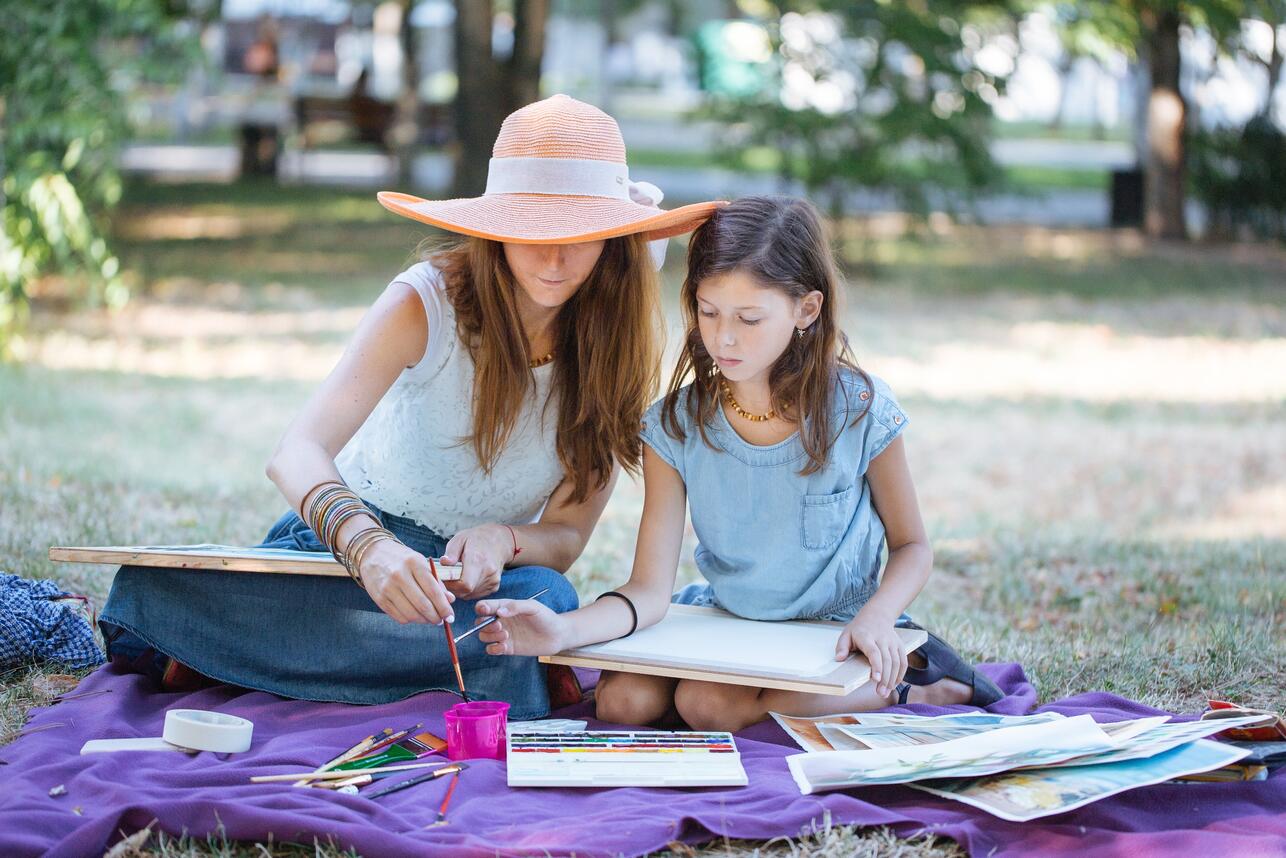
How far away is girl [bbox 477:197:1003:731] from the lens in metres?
2.87

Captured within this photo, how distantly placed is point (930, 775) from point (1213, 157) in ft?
42.9

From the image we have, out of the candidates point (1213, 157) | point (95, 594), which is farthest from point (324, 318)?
point (1213, 157)

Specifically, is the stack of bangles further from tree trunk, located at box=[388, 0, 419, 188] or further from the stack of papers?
tree trunk, located at box=[388, 0, 419, 188]

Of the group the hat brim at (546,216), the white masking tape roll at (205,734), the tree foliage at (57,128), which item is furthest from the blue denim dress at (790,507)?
the tree foliage at (57,128)

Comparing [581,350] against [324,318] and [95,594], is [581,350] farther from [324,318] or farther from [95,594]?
[324,318]

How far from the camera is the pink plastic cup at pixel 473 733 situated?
266 cm

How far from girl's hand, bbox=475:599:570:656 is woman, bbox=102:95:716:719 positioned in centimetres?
11

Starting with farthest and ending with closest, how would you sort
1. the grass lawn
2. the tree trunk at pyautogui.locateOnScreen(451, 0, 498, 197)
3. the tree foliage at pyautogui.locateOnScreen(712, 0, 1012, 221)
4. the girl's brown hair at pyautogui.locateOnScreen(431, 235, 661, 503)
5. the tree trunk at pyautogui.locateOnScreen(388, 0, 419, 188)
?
the tree trunk at pyautogui.locateOnScreen(388, 0, 419, 188), the tree trunk at pyautogui.locateOnScreen(451, 0, 498, 197), the tree foliage at pyautogui.locateOnScreen(712, 0, 1012, 221), the grass lawn, the girl's brown hair at pyautogui.locateOnScreen(431, 235, 661, 503)

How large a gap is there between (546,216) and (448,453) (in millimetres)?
612

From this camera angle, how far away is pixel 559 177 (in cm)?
288

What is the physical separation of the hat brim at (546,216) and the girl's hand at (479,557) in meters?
0.60

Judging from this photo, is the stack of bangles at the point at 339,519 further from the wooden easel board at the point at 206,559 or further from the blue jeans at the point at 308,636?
the blue jeans at the point at 308,636

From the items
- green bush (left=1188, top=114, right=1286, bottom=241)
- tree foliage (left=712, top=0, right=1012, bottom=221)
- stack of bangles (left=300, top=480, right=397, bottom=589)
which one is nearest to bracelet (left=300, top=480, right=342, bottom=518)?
stack of bangles (left=300, top=480, right=397, bottom=589)

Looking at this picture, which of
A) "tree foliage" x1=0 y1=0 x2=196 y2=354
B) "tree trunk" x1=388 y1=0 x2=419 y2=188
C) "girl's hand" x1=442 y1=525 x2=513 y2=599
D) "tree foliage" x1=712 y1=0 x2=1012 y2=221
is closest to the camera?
"girl's hand" x1=442 y1=525 x2=513 y2=599
